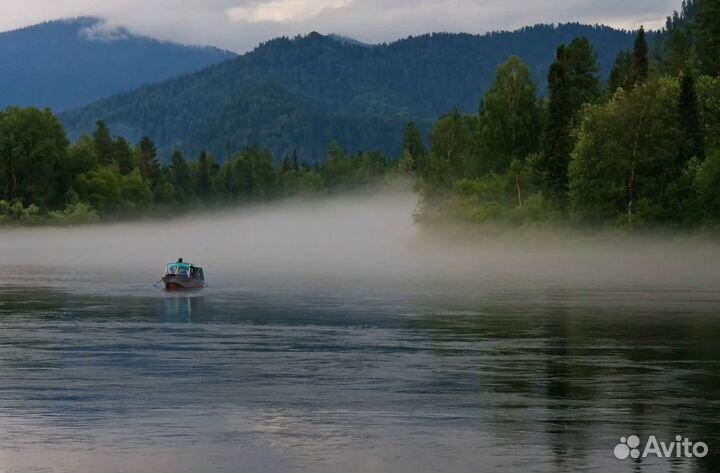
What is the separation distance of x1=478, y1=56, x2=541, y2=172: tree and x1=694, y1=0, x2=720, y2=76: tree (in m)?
20.9

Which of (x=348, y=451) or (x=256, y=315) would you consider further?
(x=256, y=315)

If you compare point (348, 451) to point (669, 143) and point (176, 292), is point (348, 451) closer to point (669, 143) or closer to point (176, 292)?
point (176, 292)

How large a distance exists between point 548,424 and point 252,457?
7281 millimetres

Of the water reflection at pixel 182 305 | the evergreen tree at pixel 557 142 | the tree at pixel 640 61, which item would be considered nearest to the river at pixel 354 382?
the water reflection at pixel 182 305

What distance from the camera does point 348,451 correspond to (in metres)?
27.0

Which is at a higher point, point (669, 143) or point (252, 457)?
point (669, 143)

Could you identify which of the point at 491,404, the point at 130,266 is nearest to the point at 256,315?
the point at 491,404

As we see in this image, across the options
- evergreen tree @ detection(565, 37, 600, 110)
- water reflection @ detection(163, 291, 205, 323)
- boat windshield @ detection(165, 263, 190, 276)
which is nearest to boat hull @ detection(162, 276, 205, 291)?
boat windshield @ detection(165, 263, 190, 276)

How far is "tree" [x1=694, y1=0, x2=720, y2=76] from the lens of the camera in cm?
15638

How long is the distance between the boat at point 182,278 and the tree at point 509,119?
84.7 meters

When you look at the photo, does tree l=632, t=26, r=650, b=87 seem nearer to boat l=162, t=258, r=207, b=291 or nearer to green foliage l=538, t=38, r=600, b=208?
green foliage l=538, t=38, r=600, b=208

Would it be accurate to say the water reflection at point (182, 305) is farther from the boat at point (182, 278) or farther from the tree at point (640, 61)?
the tree at point (640, 61)

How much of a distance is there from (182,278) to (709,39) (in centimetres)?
9753

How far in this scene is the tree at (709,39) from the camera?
6156 inches
